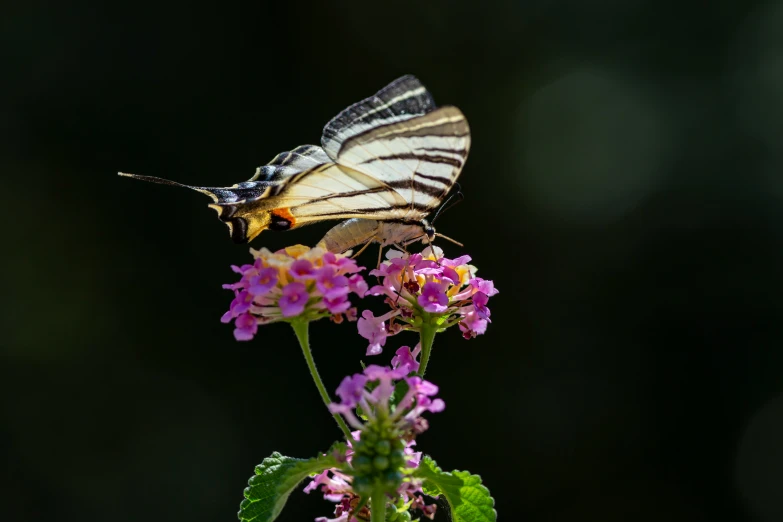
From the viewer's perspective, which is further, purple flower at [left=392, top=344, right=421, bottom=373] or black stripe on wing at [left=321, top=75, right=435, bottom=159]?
black stripe on wing at [left=321, top=75, right=435, bottom=159]

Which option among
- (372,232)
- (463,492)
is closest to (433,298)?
(372,232)

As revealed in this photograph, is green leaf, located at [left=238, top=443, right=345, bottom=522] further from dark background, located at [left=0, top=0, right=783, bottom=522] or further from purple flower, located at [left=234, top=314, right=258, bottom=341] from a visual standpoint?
dark background, located at [left=0, top=0, right=783, bottom=522]

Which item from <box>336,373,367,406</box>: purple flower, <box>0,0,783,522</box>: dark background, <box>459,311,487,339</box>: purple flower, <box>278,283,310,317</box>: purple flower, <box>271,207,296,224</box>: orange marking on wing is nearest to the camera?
<box>336,373,367,406</box>: purple flower

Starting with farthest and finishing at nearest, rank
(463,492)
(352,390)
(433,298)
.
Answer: (433,298) < (463,492) < (352,390)

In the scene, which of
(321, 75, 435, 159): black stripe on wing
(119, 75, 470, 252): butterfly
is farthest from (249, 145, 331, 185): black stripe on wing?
(321, 75, 435, 159): black stripe on wing

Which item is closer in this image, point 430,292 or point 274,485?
point 274,485

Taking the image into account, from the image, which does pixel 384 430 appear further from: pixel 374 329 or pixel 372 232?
pixel 372 232

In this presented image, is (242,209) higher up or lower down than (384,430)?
higher up

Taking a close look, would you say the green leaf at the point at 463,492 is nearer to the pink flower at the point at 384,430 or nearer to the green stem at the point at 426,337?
the pink flower at the point at 384,430
